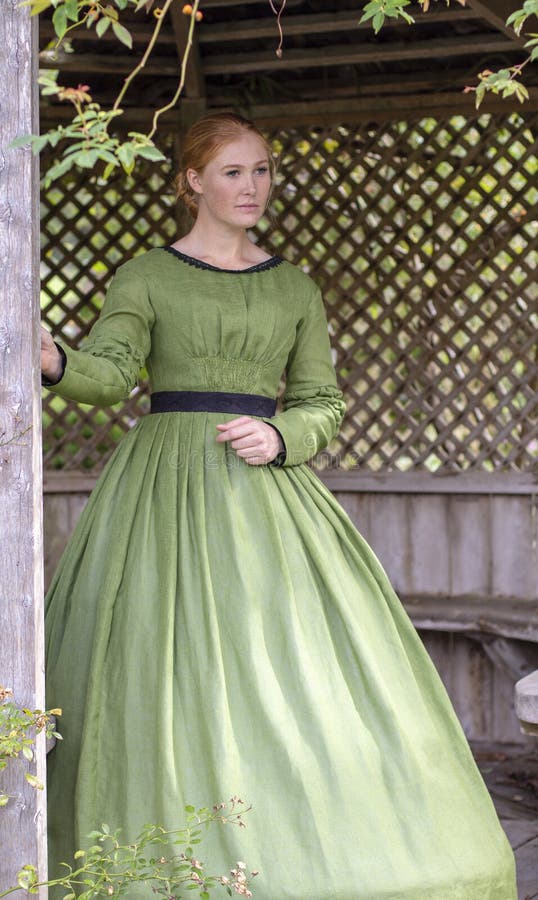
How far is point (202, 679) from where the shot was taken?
92.9 inches

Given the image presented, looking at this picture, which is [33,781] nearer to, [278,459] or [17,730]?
[17,730]

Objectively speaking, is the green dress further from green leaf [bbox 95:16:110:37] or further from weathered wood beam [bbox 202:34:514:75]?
Answer: weathered wood beam [bbox 202:34:514:75]

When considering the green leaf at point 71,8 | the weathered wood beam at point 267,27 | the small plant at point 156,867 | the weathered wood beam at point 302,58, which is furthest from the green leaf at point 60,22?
the weathered wood beam at point 302,58

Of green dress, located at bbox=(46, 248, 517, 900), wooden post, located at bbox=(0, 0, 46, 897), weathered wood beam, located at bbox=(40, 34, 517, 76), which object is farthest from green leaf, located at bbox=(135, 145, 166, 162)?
weathered wood beam, located at bbox=(40, 34, 517, 76)

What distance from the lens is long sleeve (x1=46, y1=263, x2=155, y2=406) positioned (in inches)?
95.0

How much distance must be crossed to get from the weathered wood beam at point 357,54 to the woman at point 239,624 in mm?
1484

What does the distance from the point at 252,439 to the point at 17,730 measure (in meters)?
0.88

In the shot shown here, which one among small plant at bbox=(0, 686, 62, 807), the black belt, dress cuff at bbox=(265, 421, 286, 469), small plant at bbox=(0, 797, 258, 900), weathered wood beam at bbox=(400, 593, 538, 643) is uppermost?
the black belt

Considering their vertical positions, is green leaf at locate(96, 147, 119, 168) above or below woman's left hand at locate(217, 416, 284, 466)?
above

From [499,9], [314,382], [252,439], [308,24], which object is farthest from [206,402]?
Answer: [308,24]

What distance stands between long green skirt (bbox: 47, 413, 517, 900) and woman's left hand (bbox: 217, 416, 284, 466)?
4 centimetres

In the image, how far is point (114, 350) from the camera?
8.51ft

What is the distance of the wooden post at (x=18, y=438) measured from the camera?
1.99 meters

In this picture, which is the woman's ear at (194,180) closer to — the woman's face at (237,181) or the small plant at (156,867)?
the woman's face at (237,181)
